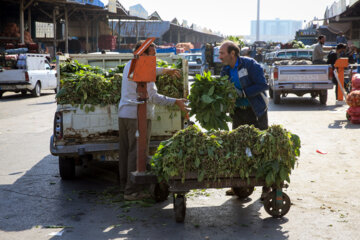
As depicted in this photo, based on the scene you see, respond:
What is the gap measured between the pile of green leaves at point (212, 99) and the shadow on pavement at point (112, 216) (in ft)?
3.41

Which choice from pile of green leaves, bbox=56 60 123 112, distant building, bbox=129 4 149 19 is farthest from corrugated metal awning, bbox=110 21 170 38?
pile of green leaves, bbox=56 60 123 112

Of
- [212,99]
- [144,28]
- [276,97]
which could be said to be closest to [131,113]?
[212,99]

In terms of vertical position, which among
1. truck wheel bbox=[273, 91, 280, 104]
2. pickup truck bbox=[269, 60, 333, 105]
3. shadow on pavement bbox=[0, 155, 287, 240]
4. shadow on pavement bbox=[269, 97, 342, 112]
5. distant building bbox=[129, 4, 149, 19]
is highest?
distant building bbox=[129, 4, 149, 19]

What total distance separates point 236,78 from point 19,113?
12.0 metres

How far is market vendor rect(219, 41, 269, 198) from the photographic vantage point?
20.3 ft

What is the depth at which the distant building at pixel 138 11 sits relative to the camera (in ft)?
177

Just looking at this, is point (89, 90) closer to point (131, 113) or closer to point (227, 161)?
point (131, 113)

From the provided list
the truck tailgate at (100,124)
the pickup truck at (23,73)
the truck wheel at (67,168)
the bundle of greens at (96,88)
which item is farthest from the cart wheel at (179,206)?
the pickup truck at (23,73)

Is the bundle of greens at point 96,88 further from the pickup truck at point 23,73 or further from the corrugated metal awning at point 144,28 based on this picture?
the corrugated metal awning at point 144,28

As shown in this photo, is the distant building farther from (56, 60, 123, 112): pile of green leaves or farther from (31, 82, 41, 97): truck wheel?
(56, 60, 123, 112): pile of green leaves

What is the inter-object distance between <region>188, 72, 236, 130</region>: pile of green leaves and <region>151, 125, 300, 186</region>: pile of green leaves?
0.60 meters

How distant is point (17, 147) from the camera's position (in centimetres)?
1052

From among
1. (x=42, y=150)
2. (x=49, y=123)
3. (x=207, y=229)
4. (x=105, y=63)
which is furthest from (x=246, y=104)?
(x=49, y=123)

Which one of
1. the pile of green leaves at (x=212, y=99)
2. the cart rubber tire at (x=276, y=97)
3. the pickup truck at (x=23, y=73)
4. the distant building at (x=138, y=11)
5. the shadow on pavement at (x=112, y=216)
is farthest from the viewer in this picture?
the distant building at (x=138, y=11)
